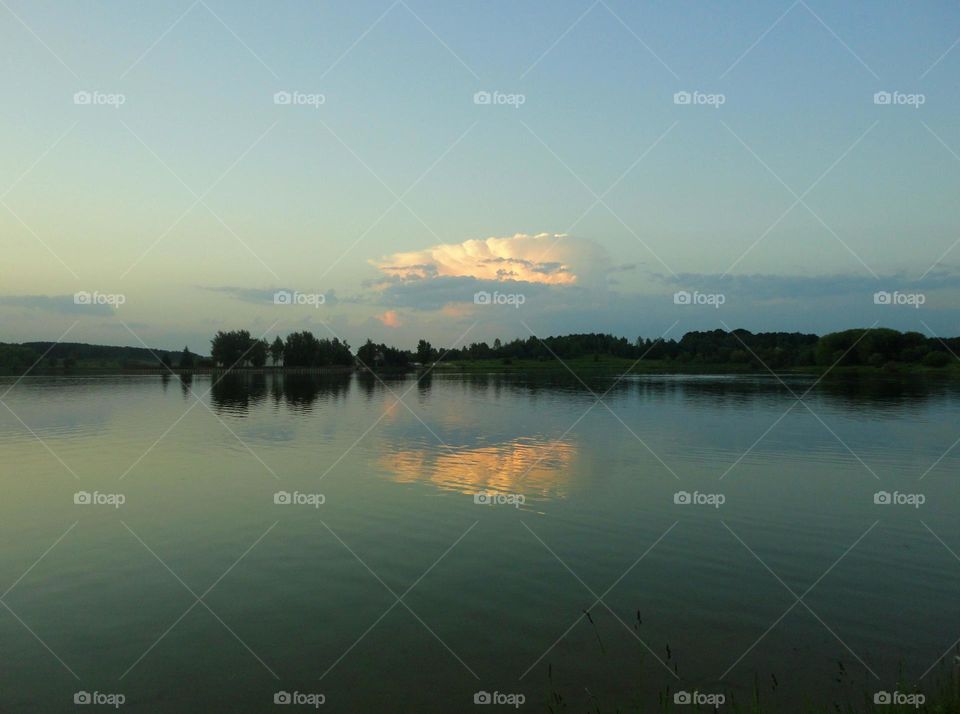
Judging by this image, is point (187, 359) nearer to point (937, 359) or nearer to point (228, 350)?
point (228, 350)

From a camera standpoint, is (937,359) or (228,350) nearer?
(937,359)

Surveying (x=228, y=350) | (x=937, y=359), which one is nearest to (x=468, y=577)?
(x=937, y=359)

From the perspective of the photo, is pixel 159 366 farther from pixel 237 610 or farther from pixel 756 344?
pixel 237 610

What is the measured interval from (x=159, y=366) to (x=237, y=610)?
648 ft

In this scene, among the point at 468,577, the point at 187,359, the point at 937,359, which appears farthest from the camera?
Result: the point at 187,359

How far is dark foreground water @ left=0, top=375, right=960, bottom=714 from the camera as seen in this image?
11.1 meters

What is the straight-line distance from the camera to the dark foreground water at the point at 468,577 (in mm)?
11133

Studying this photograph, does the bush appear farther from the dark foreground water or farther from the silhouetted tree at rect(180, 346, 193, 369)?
the silhouetted tree at rect(180, 346, 193, 369)

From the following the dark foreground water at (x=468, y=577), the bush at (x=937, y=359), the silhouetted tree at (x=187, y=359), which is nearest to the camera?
the dark foreground water at (x=468, y=577)

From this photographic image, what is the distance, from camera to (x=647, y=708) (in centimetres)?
1029

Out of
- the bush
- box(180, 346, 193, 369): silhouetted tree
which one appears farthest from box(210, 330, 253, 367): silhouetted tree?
the bush

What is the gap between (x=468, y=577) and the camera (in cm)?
1574

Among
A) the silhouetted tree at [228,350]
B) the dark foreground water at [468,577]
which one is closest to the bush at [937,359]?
the dark foreground water at [468,577]

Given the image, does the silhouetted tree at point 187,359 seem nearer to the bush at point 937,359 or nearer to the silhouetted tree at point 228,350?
the silhouetted tree at point 228,350
